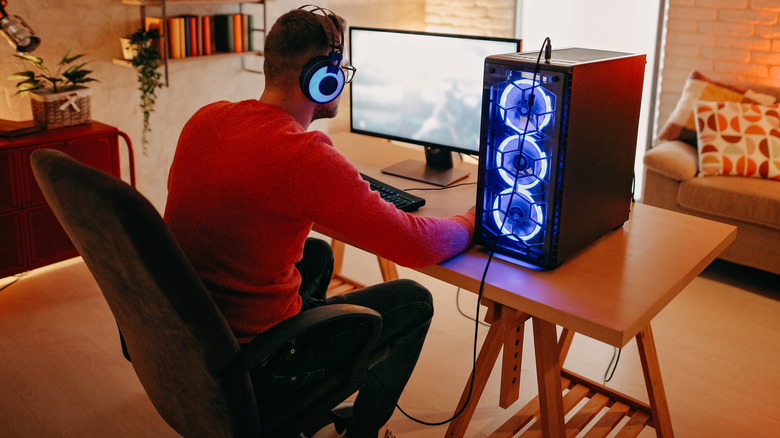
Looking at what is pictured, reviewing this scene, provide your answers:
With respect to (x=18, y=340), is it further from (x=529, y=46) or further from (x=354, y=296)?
(x=529, y=46)

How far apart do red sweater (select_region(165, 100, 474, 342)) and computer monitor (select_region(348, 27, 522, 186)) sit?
701 millimetres

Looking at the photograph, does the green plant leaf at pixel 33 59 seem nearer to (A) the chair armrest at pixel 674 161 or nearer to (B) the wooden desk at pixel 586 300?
(B) the wooden desk at pixel 586 300

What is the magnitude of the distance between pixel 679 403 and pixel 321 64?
5.32ft

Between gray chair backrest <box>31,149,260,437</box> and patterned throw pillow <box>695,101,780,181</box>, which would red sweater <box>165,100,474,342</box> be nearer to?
gray chair backrest <box>31,149,260,437</box>

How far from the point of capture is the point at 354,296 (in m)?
1.71

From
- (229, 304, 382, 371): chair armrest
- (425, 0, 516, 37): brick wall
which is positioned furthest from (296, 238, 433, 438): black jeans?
(425, 0, 516, 37): brick wall

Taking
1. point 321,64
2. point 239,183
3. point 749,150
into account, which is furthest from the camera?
point 749,150

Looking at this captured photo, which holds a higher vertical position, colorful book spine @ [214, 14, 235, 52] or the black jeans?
colorful book spine @ [214, 14, 235, 52]

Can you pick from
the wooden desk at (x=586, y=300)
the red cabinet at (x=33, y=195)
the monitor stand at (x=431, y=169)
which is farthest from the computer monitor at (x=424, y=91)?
the red cabinet at (x=33, y=195)

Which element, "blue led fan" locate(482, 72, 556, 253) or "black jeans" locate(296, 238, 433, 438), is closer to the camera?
"blue led fan" locate(482, 72, 556, 253)

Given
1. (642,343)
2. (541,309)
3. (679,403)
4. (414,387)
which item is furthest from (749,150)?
(541,309)

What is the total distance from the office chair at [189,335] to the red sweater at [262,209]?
0.46 ft

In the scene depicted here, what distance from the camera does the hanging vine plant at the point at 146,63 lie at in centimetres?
339

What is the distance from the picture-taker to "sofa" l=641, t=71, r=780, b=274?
3.03 m
